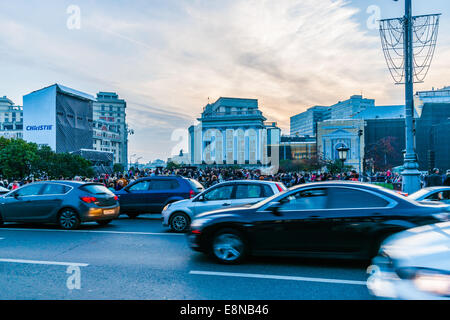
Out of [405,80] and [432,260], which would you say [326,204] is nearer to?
[432,260]

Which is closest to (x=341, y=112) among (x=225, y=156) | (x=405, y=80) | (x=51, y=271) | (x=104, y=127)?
(x=225, y=156)

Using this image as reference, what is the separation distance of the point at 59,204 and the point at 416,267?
9804mm

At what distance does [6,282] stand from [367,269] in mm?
5497

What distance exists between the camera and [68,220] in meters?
10.9

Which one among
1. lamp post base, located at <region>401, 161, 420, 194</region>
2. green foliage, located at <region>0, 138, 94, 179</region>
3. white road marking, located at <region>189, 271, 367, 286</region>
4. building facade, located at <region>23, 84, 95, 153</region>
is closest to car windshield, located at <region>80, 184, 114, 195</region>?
white road marking, located at <region>189, 271, 367, 286</region>

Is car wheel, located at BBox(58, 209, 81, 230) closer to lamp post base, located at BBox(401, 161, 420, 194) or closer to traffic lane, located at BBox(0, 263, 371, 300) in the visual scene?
traffic lane, located at BBox(0, 263, 371, 300)

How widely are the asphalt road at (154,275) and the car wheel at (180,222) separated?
1.53 meters

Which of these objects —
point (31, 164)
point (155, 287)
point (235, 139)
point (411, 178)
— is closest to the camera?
point (155, 287)

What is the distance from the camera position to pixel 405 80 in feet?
46.8

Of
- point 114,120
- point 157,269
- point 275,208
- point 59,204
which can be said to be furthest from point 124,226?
point 114,120

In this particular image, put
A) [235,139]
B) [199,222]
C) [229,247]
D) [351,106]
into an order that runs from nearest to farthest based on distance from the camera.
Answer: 1. [229,247]
2. [199,222]
3. [235,139]
4. [351,106]

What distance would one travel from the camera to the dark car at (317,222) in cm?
596

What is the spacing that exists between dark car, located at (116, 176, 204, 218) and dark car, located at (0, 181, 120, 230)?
1716 millimetres

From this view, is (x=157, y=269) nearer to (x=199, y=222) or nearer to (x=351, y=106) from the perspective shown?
(x=199, y=222)
